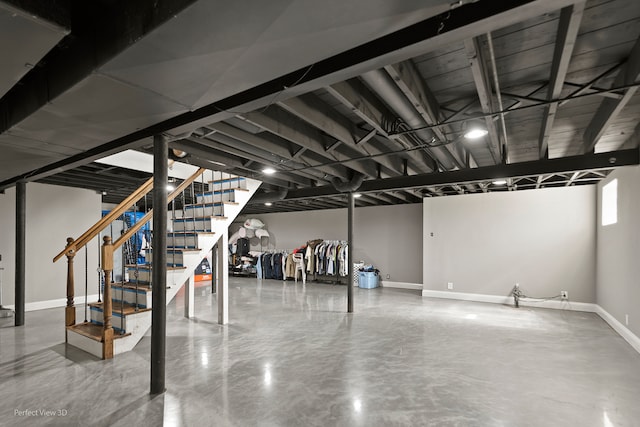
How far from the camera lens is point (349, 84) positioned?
8.63 feet

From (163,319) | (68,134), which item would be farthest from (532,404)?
(68,134)

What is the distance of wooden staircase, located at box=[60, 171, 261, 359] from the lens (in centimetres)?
362

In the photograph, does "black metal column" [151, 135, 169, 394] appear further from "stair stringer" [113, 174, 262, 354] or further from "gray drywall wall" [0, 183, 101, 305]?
"gray drywall wall" [0, 183, 101, 305]

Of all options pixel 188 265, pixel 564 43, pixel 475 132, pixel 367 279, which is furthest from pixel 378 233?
pixel 564 43

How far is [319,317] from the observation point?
5340mm

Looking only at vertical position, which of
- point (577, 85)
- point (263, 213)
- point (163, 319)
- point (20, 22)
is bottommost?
point (163, 319)

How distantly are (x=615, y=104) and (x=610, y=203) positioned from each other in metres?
3.31

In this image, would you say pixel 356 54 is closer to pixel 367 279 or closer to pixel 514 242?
pixel 514 242

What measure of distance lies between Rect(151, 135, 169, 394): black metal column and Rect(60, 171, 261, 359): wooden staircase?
255 millimetres

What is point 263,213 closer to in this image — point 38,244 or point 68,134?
point 38,244

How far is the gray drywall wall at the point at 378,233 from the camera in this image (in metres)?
8.80

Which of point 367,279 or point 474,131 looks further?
point 367,279

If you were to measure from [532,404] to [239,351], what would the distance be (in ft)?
9.41

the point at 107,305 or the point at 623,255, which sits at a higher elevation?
the point at 623,255
